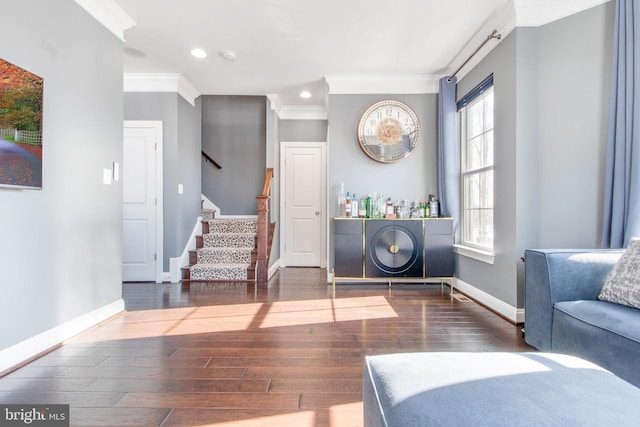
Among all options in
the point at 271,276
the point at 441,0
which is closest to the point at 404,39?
the point at 441,0

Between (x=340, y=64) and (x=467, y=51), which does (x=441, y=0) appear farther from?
(x=340, y=64)

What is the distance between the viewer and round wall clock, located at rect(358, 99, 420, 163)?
13.0 ft

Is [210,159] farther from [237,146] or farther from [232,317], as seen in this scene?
[232,317]

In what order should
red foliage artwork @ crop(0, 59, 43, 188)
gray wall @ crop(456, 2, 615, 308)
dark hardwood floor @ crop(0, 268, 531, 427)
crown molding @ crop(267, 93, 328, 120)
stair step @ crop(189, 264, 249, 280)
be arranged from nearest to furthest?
dark hardwood floor @ crop(0, 268, 531, 427), red foliage artwork @ crop(0, 59, 43, 188), gray wall @ crop(456, 2, 615, 308), stair step @ crop(189, 264, 249, 280), crown molding @ crop(267, 93, 328, 120)

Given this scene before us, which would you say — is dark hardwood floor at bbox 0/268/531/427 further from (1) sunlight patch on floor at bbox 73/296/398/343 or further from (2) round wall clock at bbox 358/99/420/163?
(2) round wall clock at bbox 358/99/420/163

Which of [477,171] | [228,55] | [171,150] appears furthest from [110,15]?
[477,171]

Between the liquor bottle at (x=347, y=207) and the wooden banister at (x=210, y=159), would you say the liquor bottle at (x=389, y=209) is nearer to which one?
the liquor bottle at (x=347, y=207)

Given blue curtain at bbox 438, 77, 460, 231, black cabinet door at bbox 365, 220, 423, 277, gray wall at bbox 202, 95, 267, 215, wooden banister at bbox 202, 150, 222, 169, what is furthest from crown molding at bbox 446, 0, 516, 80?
wooden banister at bbox 202, 150, 222, 169

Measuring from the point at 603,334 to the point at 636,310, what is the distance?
27 centimetres

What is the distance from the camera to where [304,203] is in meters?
5.34

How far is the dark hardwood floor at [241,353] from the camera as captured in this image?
1483 millimetres

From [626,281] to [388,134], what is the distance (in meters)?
2.76

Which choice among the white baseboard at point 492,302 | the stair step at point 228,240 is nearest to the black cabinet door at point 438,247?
the white baseboard at point 492,302

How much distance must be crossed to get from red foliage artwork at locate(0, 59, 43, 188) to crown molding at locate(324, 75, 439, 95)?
2.84 meters
